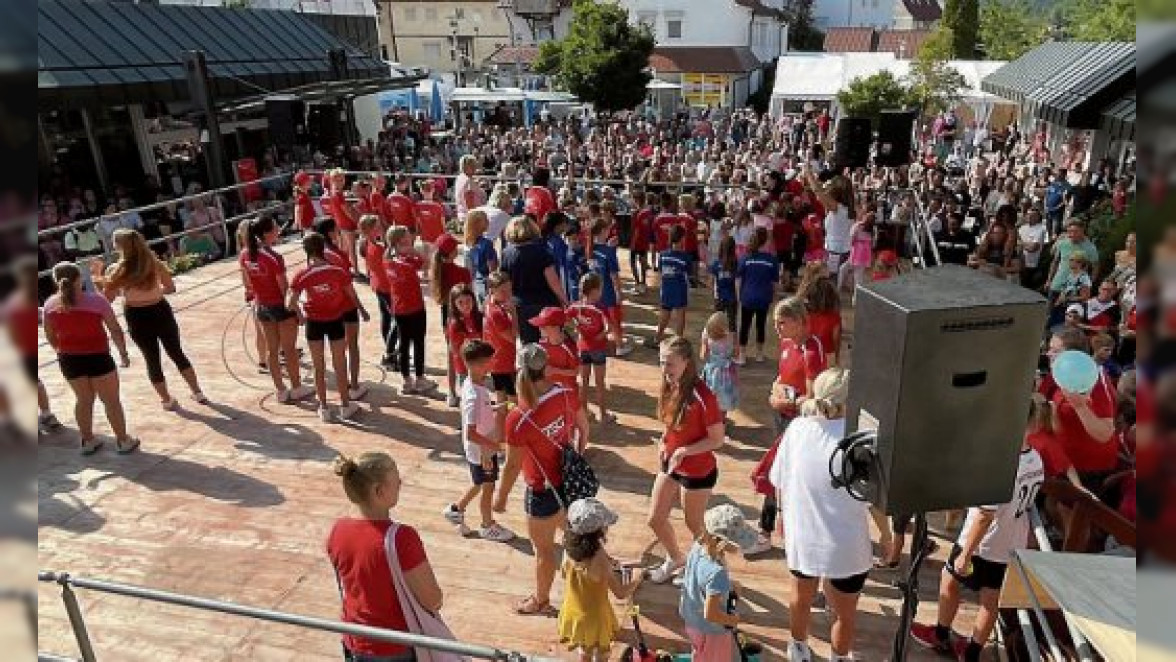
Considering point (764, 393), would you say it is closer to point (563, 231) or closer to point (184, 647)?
point (563, 231)

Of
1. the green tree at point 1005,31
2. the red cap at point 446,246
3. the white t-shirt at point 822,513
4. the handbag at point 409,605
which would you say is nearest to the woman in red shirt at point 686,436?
the white t-shirt at point 822,513

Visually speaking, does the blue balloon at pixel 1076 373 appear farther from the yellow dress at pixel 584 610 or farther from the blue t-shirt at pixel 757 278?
the blue t-shirt at pixel 757 278

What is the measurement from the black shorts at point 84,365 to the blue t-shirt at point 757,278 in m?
5.41

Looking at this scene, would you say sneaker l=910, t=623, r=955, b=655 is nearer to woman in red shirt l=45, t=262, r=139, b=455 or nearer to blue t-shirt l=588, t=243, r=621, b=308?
blue t-shirt l=588, t=243, r=621, b=308

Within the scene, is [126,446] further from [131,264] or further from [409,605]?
[409,605]

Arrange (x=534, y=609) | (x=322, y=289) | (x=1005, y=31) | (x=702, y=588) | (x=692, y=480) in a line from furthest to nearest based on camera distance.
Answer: (x=1005, y=31) → (x=322, y=289) → (x=534, y=609) → (x=692, y=480) → (x=702, y=588)

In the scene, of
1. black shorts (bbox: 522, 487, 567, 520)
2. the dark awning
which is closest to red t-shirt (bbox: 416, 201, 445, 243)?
black shorts (bbox: 522, 487, 567, 520)

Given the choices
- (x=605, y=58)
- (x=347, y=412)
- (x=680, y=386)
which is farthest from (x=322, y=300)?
(x=605, y=58)

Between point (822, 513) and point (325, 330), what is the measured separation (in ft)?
14.4

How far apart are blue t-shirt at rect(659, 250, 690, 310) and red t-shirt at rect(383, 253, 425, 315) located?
2.51 meters

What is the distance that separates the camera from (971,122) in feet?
101

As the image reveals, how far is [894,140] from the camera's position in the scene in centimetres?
1155

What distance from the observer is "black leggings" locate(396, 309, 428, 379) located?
7.19 m

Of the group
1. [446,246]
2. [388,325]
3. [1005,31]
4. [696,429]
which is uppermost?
[1005,31]
